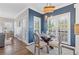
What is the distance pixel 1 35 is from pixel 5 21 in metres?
0.25

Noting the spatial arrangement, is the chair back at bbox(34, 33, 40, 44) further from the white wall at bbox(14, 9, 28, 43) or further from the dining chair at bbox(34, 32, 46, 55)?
the white wall at bbox(14, 9, 28, 43)

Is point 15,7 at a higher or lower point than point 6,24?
higher

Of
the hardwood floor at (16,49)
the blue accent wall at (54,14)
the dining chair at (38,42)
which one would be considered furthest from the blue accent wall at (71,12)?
the hardwood floor at (16,49)

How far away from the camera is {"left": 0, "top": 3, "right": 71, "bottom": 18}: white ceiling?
7.45ft

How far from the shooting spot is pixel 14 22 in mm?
2334

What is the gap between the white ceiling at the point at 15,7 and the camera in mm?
2270

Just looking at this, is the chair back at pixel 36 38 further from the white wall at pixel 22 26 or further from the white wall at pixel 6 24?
the white wall at pixel 6 24

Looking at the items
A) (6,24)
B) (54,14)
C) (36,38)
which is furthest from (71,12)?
(6,24)

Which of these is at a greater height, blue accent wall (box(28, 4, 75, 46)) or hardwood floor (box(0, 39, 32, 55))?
blue accent wall (box(28, 4, 75, 46))

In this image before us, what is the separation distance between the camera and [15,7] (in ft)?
7.50

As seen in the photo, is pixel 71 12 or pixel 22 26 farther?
pixel 22 26

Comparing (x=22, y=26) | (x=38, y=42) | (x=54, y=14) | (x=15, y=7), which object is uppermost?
(x=15, y=7)

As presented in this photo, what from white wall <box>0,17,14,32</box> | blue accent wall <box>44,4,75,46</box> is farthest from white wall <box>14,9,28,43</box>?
blue accent wall <box>44,4,75,46</box>

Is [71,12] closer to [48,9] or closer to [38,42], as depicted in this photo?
[48,9]
